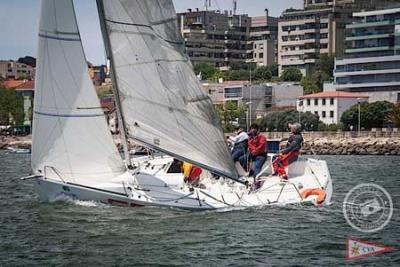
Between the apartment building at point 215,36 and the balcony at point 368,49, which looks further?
the apartment building at point 215,36

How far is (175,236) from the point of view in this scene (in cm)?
1733

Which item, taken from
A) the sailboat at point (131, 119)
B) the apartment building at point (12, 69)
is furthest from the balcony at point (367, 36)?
the apartment building at point (12, 69)

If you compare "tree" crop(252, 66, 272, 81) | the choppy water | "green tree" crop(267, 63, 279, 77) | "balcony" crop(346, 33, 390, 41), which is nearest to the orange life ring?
the choppy water

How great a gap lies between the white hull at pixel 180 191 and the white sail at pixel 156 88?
23.7 inches

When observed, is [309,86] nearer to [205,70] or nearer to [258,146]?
[205,70]

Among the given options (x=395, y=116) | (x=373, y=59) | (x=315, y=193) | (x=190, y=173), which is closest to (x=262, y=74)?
(x=373, y=59)

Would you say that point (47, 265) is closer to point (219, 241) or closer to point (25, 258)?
point (25, 258)

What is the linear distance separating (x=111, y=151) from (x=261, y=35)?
151 meters

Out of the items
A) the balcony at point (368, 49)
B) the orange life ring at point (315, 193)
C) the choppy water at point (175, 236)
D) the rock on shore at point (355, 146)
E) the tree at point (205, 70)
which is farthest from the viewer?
the tree at point (205, 70)

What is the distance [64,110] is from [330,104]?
83.9 m

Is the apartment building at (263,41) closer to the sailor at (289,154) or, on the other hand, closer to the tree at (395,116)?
the tree at (395,116)

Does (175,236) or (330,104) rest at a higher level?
(175,236)

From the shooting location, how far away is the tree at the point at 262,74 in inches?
5772

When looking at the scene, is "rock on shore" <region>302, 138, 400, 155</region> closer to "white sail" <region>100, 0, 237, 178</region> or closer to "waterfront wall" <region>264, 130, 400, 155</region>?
"waterfront wall" <region>264, 130, 400, 155</region>
